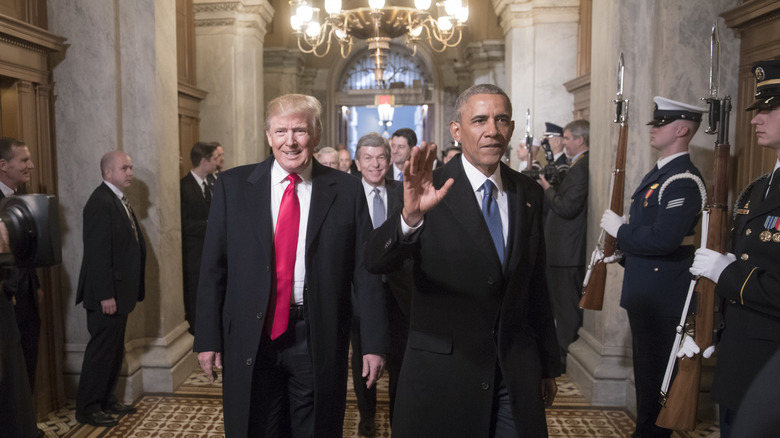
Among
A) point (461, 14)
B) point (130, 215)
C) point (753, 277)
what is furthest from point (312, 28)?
point (753, 277)

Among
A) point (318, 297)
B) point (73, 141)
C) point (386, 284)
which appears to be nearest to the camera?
point (318, 297)

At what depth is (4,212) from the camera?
5.65ft

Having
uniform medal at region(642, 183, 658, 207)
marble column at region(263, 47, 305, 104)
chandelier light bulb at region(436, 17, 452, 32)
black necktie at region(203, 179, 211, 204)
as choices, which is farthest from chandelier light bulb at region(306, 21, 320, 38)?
uniform medal at region(642, 183, 658, 207)

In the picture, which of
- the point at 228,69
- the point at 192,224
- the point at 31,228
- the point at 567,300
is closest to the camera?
the point at 31,228

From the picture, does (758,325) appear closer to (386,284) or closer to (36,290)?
(386,284)

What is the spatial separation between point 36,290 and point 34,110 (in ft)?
4.56

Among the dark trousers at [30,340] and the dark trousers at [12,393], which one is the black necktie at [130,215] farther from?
the dark trousers at [12,393]

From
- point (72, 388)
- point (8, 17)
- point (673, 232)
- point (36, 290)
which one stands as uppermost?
point (8, 17)

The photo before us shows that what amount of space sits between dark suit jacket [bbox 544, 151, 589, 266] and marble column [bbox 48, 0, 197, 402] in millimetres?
3253

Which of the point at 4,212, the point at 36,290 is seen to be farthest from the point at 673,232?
the point at 36,290

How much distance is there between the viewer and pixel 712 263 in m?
2.59

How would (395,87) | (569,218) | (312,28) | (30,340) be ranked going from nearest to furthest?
(30,340), (569,218), (312,28), (395,87)

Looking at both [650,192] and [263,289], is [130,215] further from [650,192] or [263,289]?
[650,192]

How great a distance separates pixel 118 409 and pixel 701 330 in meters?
3.89
